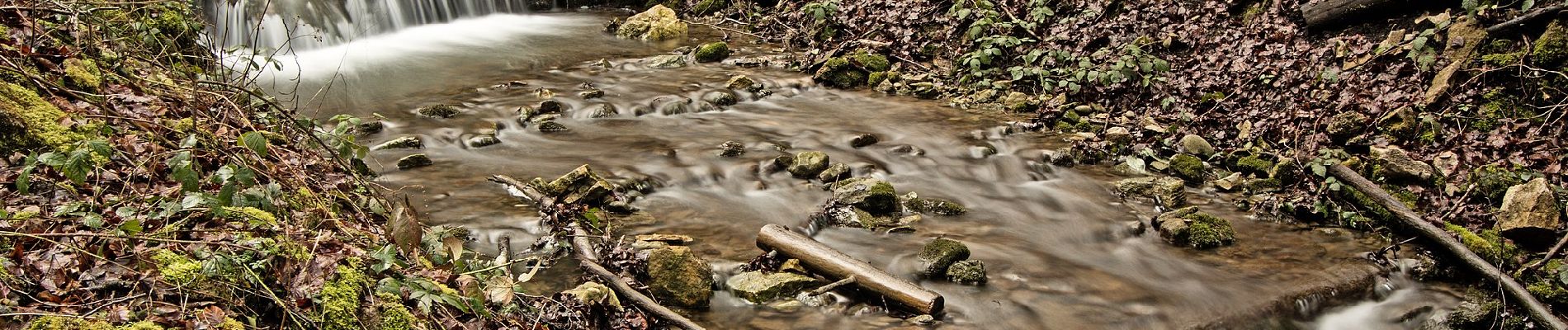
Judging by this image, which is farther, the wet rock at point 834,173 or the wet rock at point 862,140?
the wet rock at point 862,140

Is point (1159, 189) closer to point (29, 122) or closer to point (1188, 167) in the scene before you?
point (1188, 167)

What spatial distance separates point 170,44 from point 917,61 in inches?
315

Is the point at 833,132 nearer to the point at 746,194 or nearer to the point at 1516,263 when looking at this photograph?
the point at 746,194

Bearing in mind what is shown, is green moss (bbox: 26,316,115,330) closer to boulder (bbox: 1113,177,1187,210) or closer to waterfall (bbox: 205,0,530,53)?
boulder (bbox: 1113,177,1187,210)

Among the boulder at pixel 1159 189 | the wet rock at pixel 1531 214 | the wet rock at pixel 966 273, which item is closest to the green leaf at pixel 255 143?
the wet rock at pixel 966 273

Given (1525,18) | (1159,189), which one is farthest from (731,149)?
(1525,18)

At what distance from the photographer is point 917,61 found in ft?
37.4

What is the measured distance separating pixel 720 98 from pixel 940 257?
498cm

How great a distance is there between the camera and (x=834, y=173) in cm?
720

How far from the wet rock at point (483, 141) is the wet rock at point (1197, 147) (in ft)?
20.4

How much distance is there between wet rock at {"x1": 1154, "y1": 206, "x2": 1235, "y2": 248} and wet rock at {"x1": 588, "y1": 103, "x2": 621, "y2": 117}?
5472 millimetres

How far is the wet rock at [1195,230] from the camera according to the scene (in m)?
6.19

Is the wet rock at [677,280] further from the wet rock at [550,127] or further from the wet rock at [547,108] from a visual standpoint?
the wet rock at [547,108]

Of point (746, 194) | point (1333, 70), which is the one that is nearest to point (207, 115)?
point (746, 194)
